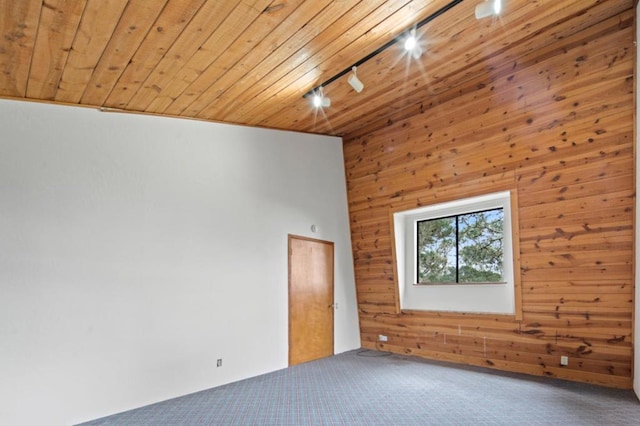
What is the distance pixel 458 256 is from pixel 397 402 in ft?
8.53

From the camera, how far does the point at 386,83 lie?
14.1 ft

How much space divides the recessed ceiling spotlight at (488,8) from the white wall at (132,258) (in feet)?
10.0

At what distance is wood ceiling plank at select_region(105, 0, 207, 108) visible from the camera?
245cm

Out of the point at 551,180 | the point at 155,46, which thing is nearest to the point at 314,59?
the point at 155,46

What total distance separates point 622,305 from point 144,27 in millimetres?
4777

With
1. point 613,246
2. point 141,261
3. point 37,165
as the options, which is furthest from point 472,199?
point 37,165

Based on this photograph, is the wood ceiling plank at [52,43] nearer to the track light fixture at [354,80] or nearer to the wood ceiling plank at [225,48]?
the wood ceiling plank at [225,48]

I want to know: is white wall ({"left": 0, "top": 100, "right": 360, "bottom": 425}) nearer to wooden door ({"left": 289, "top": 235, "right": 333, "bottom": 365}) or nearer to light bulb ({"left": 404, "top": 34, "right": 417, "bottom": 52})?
wooden door ({"left": 289, "top": 235, "right": 333, "bottom": 365})

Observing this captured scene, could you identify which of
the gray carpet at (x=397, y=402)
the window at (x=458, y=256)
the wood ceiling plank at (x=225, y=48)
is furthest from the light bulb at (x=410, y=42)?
the gray carpet at (x=397, y=402)

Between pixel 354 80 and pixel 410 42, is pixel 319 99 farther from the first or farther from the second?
pixel 410 42

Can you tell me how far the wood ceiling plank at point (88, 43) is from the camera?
2326mm

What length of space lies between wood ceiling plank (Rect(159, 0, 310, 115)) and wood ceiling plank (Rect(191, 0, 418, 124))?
0.44ft

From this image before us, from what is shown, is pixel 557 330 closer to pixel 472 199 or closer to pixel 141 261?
pixel 472 199

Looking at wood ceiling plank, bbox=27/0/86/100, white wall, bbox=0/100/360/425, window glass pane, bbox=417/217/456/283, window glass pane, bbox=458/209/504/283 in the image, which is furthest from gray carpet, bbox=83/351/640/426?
wood ceiling plank, bbox=27/0/86/100
